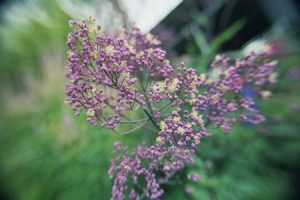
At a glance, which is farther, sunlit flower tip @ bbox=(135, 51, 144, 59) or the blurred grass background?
the blurred grass background

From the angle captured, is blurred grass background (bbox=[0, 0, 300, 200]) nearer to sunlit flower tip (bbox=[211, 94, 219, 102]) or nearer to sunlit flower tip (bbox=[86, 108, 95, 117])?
sunlit flower tip (bbox=[211, 94, 219, 102])

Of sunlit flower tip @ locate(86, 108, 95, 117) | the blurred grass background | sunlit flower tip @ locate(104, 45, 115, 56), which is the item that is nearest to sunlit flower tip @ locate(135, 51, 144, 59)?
sunlit flower tip @ locate(104, 45, 115, 56)

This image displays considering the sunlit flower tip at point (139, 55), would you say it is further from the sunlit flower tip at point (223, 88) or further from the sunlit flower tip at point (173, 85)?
the sunlit flower tip at point (223, 88)

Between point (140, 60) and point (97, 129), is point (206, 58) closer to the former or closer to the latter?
point (97, 129)

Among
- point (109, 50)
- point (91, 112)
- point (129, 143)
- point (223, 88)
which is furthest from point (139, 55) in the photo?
point (129, 143)

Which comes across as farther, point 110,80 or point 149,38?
point 149,38

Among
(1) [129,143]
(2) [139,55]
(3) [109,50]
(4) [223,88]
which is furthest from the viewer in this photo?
(1) [129,143]

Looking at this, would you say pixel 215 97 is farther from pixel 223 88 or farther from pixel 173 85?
pixel 173 85

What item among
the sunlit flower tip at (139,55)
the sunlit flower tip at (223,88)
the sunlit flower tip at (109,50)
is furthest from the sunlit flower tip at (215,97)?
the sunlit flower tip at (109,50)

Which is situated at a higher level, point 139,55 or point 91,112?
point 139,55

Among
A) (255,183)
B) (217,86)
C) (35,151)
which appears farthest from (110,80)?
(35,151)

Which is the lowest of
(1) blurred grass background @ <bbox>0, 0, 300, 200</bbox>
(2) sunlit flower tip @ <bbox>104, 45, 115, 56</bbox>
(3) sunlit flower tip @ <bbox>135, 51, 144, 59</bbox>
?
(1) blurred grass background @ <bbox>0, 0, 300, 200</bbox>
